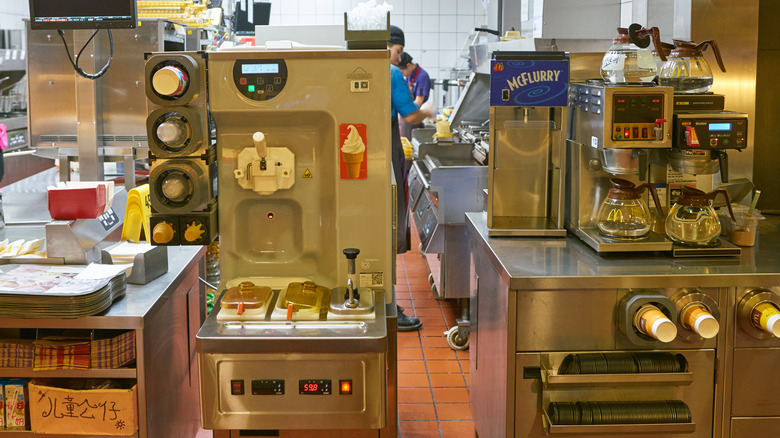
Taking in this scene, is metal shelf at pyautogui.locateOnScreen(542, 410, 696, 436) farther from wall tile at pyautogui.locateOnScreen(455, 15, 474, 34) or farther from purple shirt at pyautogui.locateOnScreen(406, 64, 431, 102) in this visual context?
wall tile at pyautogui.locateOnScreen(455, 15, 474, 34)

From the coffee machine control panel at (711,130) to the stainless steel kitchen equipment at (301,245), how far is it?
953 mm

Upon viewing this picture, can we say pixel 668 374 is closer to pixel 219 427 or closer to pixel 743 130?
pixel 743 130

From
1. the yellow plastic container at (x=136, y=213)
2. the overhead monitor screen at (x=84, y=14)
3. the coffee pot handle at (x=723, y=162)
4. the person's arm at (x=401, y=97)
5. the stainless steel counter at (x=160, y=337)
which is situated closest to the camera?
the stainless steel counter at (x=160, y=337)

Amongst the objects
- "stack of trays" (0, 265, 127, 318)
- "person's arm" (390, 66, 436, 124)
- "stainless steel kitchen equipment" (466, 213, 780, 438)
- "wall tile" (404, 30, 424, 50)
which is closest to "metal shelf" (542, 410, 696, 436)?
"stainless steel kitchen equipment" (466, 213, 780, 438)

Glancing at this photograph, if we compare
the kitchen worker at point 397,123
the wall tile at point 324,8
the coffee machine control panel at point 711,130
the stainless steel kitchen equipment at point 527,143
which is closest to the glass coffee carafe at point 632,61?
the stainless steel kitchen equipment at point 527,143

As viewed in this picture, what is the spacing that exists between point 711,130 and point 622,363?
0.79 metres

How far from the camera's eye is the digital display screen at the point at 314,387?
2193 mm

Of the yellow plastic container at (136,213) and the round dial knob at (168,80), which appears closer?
the round dial knob at (168,80)

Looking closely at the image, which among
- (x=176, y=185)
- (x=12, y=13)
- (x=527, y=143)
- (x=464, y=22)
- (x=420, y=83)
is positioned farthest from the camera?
(x=464, y=22)

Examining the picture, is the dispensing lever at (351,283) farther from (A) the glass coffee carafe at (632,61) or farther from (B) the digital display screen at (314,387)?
(A) the glass coffee carafe at (632,61)

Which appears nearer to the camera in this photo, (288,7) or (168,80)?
(168,80)

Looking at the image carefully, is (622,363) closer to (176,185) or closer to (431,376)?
(176,185)

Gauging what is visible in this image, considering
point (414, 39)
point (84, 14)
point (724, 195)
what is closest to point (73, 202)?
point (84, 14)

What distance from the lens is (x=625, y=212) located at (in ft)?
8.68
